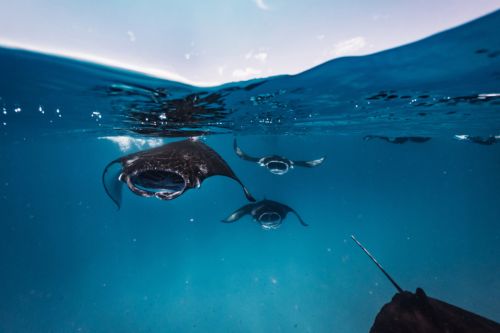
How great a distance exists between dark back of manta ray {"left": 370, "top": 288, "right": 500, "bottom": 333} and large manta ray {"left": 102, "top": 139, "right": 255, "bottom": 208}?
122 inches

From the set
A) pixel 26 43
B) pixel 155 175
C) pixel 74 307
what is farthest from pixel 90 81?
pixel 74 307

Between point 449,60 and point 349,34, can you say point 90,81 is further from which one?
point 449,60

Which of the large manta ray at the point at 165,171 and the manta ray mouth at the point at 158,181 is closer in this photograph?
the large manta ray at the point at 165,171

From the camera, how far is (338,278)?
26.4 metres

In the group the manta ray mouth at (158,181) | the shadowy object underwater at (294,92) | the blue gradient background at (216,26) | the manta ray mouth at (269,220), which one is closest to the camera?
the blue gradient background at (216,26)

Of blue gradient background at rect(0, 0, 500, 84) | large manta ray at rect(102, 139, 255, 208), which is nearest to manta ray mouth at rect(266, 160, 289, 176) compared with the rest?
large manta ray at rect(102, 139, 255, 208)

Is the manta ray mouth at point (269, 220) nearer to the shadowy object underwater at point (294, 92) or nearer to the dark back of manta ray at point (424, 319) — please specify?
the shadowy object underwater at point (294, 92)

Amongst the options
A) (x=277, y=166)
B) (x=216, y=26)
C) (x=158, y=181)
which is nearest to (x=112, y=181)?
(x=158, y=181)

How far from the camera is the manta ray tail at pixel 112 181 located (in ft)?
19.4

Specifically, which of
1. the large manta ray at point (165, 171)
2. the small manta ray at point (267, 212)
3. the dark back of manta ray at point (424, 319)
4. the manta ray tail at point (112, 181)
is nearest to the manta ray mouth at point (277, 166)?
the small manta ray at point (267, 212)

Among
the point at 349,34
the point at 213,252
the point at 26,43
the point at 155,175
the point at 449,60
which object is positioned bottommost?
the point at 213,252

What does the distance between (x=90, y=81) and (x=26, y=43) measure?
2563 millimetres

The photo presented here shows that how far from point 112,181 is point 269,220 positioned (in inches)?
339

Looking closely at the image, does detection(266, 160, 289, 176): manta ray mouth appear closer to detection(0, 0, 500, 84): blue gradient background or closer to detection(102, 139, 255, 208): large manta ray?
detection(102, 139, 255, 208): large manta ray
